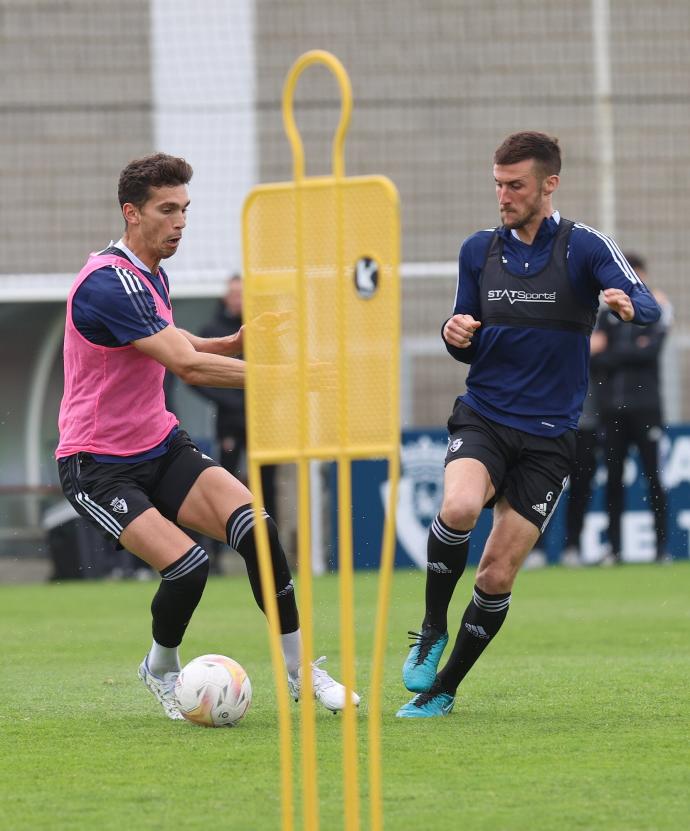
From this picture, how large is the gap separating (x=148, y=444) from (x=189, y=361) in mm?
607

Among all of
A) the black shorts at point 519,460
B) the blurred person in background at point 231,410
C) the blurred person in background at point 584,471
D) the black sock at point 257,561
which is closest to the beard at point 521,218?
the black shorts at point 519,460

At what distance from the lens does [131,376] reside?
21.4 ft

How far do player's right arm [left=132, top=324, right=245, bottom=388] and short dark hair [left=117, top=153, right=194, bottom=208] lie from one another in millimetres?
572

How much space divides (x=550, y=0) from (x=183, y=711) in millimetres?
11751

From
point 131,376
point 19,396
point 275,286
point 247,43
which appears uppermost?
point 247,43

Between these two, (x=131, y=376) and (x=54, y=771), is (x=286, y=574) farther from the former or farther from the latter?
(x=54, y=771)

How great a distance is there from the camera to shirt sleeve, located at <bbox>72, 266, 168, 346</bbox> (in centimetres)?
625

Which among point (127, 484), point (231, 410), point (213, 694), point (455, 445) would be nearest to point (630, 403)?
point (231, 410)

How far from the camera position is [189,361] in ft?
20.0

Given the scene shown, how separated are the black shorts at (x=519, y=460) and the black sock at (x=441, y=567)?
226 millimetres

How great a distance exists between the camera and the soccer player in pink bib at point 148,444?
631 centimetres

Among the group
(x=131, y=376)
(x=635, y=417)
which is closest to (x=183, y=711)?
(x=131, y=376)

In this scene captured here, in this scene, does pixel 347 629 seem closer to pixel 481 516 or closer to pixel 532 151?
pixel 532 151

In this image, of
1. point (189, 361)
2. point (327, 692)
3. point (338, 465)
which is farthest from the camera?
point (327, 692)
